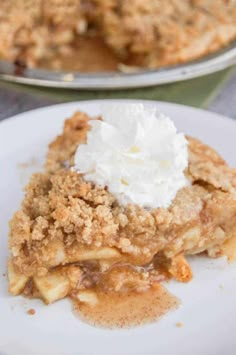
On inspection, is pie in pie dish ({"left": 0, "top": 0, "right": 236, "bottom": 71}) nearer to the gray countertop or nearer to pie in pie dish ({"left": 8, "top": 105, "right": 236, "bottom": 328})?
the gray countertop

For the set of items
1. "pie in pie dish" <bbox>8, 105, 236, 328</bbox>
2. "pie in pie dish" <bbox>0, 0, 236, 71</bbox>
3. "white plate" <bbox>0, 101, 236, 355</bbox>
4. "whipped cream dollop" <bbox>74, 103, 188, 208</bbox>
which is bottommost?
"white plate" <bbox>0, 101, 236, 355</bbox>

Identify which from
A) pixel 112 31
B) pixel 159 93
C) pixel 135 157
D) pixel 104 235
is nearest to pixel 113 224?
pixel 104 235

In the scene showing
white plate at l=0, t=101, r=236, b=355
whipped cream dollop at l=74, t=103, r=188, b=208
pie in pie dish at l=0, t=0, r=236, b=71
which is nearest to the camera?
white plate at l=0, t=101, r=236, b=355

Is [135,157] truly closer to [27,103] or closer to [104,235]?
[104,235]

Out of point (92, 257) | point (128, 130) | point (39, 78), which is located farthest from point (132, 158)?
point (39, 78)

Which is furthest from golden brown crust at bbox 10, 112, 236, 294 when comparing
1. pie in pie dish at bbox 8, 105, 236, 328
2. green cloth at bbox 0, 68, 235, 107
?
green cloth at bbox 0, 68, 235, 107

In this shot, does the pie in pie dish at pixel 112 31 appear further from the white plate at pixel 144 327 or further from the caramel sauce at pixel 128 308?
the caramel sauce at pixel 128 308
